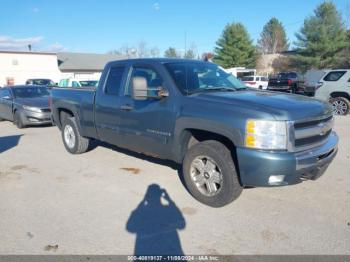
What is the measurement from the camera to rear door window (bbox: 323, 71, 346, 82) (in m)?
13.2

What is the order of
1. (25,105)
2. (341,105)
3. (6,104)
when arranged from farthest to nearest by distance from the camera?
(341,105) < (6,104) < (25,105)

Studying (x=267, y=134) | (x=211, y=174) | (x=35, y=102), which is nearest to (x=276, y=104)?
(x=267, y=134)

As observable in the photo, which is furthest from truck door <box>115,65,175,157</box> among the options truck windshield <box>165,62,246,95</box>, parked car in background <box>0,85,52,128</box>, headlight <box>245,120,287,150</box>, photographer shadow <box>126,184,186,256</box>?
parked car in background <box>0,85,52,128</box>

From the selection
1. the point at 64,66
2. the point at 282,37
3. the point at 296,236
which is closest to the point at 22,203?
the point at 296,236

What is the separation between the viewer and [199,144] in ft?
14.7

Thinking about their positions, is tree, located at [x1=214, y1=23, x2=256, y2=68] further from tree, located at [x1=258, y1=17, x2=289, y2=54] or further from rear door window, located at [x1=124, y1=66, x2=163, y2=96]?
rear door window, located at [x1=124, y1=66, x2=163, y2=96]

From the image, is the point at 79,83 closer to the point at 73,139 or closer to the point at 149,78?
the point at 73,139

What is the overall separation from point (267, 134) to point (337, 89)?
10.8 metres

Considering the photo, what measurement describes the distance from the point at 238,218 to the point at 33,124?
9.09 m

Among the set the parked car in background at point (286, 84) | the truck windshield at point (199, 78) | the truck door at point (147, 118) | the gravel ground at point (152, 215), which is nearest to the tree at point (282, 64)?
the parked car in background at point (286, 84)

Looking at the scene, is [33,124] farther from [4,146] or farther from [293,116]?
[293,116]

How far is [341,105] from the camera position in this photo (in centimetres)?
1328

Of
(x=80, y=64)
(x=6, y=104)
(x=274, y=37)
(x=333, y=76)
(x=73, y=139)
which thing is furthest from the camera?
(x=274, y=37)

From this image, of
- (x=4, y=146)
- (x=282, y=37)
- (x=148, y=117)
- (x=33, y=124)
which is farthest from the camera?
(x=282, y=37)
